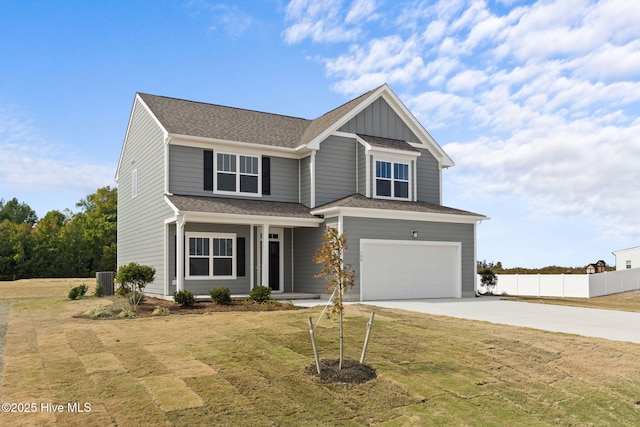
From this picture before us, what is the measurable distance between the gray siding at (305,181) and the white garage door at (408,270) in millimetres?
3535

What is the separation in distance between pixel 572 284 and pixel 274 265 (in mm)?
19484

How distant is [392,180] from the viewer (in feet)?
75.0

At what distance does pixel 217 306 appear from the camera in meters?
16.4

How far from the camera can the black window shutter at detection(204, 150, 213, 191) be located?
20.6 metres

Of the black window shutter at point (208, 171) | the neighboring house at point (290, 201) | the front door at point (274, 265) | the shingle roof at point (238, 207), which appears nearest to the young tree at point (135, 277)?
the neighboring house at point (290, 201)

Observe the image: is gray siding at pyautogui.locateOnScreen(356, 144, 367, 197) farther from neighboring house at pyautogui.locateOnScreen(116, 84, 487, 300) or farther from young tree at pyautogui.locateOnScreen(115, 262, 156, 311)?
young tree at pyautogui.locateOnScreen(115, 262, 156, 311)

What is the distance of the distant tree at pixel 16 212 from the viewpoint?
6556 cm

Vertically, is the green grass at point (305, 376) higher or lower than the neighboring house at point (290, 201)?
lower

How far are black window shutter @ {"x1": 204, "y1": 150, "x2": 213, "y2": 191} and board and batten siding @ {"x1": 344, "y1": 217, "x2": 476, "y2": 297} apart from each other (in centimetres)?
542

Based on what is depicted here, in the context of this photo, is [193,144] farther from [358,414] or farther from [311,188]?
[358,414]

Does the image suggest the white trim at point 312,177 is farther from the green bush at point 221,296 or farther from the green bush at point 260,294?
the green bush at point 221,296

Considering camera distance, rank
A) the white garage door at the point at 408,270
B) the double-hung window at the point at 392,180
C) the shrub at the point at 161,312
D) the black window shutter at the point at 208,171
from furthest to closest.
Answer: the double-hung window at the point at 392,180 → the black window shutter at the point at 208,171 → the white garage door at the point at 408,270 → the shrub at the point at 161,312

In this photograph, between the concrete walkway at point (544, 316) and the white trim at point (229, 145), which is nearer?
the concrete walkway at point (544, 316)

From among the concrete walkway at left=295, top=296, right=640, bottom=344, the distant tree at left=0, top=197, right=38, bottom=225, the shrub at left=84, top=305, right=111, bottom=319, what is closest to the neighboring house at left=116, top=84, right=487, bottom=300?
the concrete walkway at left=295, top=296, right=640, bottom=344
